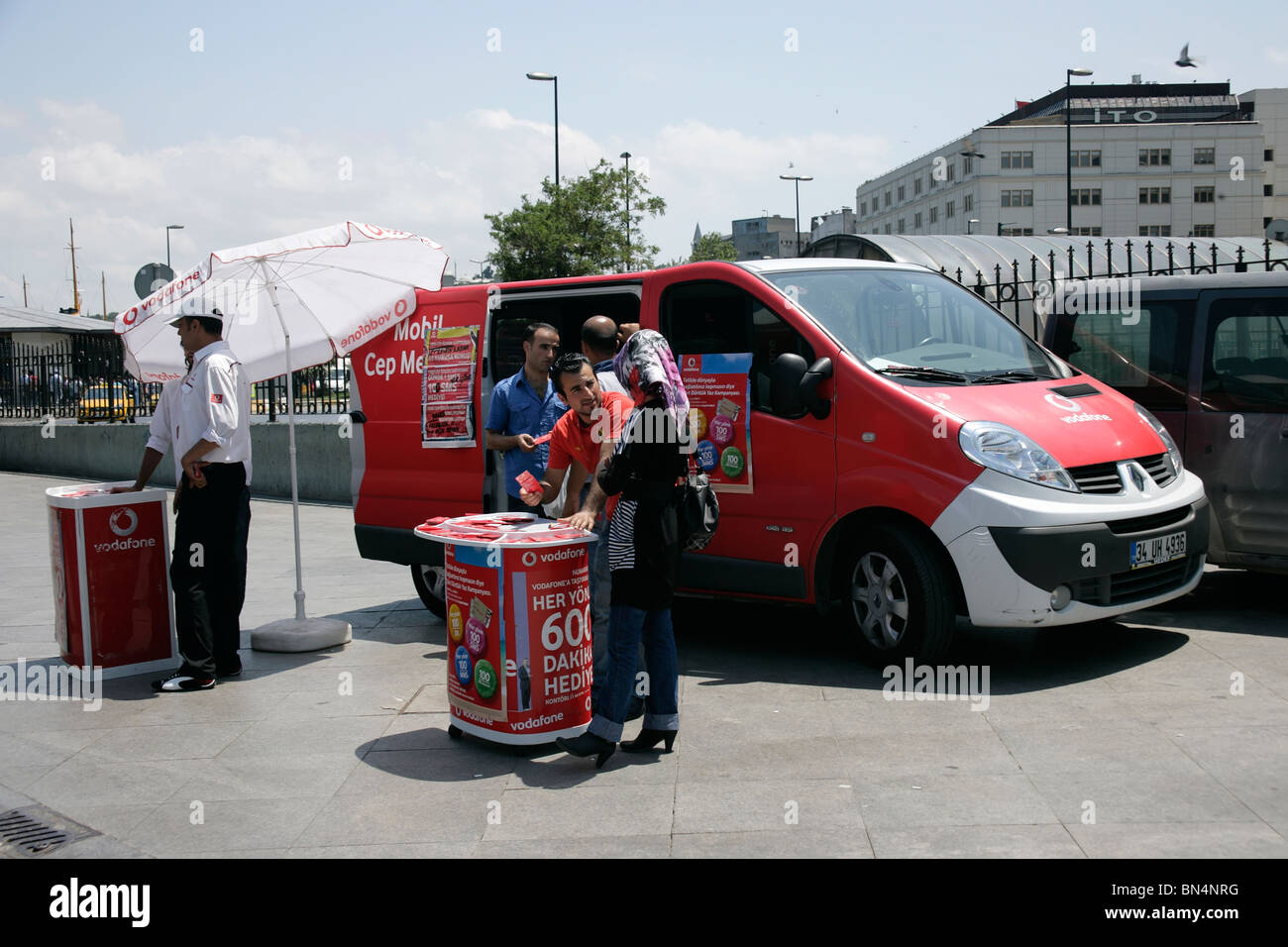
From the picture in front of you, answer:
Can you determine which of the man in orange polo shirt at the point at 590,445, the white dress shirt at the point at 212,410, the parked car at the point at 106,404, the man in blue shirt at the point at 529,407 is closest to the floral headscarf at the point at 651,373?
the man in orange polo shirt at the point at 590,445

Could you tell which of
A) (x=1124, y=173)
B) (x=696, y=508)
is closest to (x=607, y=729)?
(x=696, y=508)

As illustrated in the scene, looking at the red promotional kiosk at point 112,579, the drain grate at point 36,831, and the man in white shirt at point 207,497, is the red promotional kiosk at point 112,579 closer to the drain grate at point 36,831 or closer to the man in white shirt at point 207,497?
the man in white shirt at point 207,497

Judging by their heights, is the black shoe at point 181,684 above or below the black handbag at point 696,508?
below

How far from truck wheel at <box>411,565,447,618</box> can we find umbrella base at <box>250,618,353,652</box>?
26.1 inches

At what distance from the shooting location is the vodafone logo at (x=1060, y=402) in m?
6.05

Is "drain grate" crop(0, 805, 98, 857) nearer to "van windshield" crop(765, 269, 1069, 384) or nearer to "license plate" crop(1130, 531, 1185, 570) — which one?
"van windshield" crop(765, 269, 1069, 384)

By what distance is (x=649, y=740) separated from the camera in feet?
16.4

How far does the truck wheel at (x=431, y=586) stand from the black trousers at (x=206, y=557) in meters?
1.62

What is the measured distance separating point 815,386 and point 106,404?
1628cm

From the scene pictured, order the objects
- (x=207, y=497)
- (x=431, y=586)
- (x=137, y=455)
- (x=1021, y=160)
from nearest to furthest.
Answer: (x=207, y=497) < (x=431, y=586) < (x=137, y=455) < (x=1021, y=160)

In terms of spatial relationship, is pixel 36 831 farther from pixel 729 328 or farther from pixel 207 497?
pixel 729 328

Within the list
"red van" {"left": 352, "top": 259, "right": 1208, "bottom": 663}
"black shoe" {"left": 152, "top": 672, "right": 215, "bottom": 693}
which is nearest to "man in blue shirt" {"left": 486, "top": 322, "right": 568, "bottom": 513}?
"red van" {"left": 352, "top": 259, "right": 1208, "bottom": 663}
